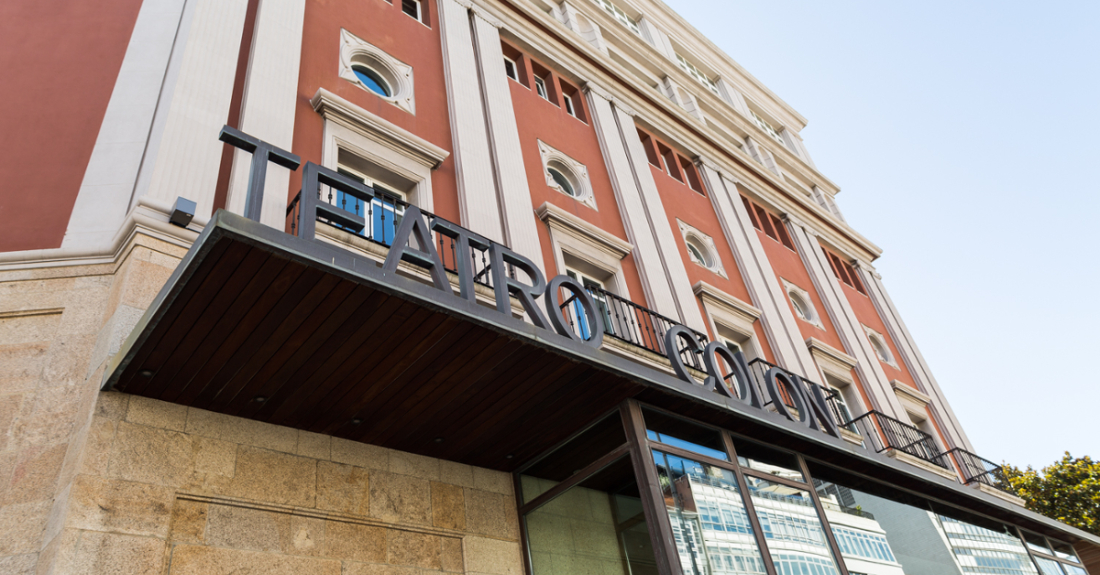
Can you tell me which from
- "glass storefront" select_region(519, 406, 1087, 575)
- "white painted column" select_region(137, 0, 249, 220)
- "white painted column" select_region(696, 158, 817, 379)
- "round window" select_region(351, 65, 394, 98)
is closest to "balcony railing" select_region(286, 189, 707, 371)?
"white painted column" select_region(137, 0, 249, 220)

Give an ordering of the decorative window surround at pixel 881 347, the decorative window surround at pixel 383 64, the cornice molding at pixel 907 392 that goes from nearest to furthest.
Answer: the decorative window surround at pixel 383 64, the cornice molding at pixel 907 392, the decorative window surround at pixel 881 347

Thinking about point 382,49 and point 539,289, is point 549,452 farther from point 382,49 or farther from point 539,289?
point 382,49

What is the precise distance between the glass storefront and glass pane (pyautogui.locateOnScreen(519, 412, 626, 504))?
0.04 feet

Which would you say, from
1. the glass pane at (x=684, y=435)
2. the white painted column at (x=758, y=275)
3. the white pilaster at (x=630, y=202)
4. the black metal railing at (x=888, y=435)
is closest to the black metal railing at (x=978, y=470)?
the black metal railing at (x=888, y=435)

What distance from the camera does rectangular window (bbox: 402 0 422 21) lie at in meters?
16.6

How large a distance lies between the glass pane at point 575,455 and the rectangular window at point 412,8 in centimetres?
1104

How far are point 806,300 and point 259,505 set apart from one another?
18.5 meters

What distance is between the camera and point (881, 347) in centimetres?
2559

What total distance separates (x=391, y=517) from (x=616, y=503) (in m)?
2.76

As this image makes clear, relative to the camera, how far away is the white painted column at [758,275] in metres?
18.7

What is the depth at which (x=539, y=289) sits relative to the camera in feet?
29.6

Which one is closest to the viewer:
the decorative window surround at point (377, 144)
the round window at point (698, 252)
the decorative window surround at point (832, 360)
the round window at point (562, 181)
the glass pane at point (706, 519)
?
the glass pane at point (706, 519)

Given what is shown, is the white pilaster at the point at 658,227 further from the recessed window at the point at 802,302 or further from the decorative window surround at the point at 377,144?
the recessed window at the point at 802,302

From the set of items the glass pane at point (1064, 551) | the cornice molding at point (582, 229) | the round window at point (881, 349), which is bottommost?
the glass pane at point (1064, 551)
